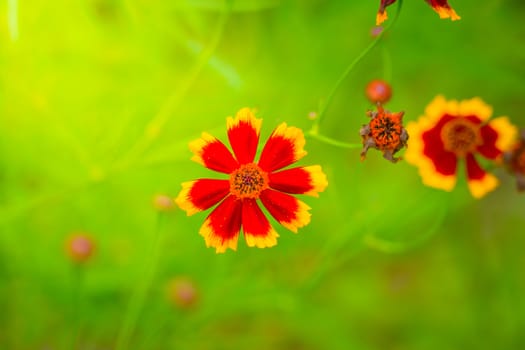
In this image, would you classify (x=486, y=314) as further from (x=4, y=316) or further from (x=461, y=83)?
(x=4, y=316)

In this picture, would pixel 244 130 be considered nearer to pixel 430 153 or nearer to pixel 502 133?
pixel 430 153

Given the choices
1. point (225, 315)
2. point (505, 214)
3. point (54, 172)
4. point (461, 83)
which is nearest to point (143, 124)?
point (54, 172)

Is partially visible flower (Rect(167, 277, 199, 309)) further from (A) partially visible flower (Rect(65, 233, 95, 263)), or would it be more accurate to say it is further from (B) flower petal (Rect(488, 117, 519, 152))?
(B) flower petal (Rect(488, 117, 519, 152))

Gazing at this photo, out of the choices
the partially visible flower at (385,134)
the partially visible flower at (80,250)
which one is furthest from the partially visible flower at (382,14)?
the partially visible flower at (80,250)

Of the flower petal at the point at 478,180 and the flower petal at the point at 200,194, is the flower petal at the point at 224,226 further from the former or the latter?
the flower petal at the point at 478,180

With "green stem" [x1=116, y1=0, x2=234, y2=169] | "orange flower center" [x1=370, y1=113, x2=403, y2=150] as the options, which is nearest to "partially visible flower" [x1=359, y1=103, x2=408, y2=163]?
"orange flower center" [x1=370, y1=113, x2=403, y2=150]
